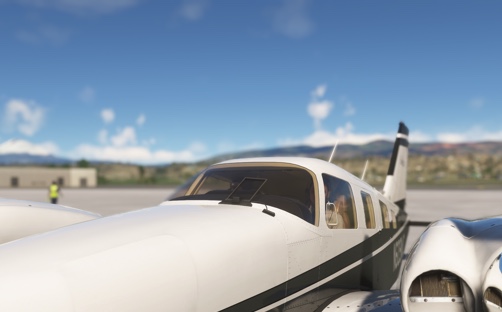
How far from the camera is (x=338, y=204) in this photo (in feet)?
15.3

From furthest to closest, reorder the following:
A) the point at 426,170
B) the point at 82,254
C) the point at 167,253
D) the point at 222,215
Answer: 1. the point at 426,170
2. the point at 222,215
3. the point at 167,253
4. the point at 82,254

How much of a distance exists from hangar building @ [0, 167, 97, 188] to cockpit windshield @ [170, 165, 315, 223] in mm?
99398

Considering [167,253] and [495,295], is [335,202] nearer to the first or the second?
[495,295]

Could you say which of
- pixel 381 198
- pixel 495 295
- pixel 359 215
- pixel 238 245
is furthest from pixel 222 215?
pixel 381 198

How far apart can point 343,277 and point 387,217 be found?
196 centimetres

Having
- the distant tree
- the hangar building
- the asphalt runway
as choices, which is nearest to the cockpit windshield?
the asphalt runway

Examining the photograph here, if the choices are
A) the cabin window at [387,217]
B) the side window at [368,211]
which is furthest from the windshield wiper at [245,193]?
the cabin window at [387,217]

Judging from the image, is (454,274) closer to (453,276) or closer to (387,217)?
(453,276)

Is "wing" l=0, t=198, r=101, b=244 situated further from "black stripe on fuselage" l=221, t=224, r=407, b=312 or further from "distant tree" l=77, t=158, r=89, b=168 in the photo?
"distant tree" l=77, t=158, r=89, b=168

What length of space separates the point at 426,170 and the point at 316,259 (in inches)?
6354

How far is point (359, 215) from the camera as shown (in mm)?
5105

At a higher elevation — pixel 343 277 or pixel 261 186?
pixel 261 186


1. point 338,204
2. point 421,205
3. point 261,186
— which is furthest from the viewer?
point 421,205

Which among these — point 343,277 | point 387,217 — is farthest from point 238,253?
point 387,217
